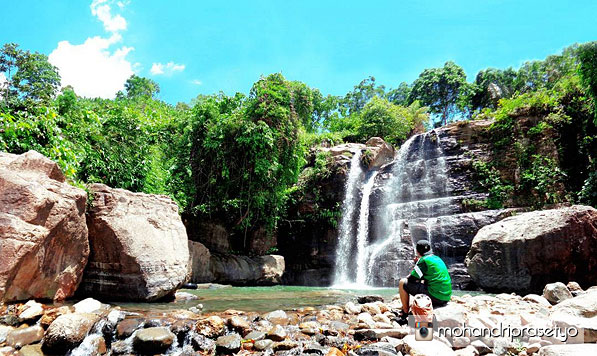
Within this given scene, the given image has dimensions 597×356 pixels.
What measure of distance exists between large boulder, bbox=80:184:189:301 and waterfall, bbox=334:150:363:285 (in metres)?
9.28

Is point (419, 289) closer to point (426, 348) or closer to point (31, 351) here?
point (426, 348)

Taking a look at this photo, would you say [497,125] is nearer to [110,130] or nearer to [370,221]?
[370,221]

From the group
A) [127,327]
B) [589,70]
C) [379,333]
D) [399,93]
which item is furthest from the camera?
[399,93]

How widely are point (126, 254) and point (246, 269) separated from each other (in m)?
7.90

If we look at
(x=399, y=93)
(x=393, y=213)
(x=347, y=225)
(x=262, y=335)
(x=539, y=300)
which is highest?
(x=399, y=93)

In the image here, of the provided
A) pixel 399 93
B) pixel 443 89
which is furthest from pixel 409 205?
pixel 399 93

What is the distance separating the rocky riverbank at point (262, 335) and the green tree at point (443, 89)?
38.6 m

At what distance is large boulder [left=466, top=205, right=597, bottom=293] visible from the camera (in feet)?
24.9

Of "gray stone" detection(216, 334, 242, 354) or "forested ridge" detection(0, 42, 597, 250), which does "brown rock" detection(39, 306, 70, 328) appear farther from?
"forested ridge" detection(0, 42, 597, 250)

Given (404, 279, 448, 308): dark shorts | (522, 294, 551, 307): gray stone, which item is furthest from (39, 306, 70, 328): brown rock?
(522, 294, 551, 307): gray stone

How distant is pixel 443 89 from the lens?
3909cm

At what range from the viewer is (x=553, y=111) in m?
13.9

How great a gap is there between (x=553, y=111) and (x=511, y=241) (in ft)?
29.5

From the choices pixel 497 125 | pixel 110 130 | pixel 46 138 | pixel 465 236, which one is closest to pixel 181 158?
pixel 110 130
